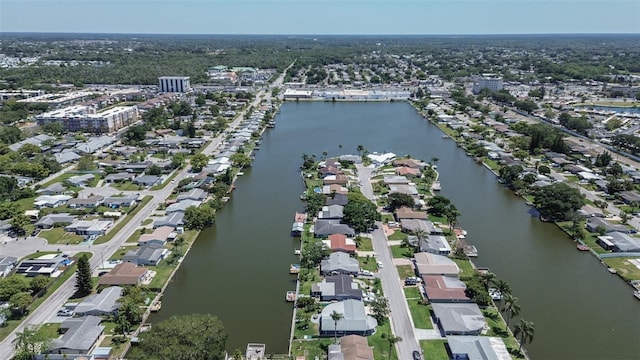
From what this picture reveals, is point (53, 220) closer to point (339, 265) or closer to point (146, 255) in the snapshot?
point (146, 255)

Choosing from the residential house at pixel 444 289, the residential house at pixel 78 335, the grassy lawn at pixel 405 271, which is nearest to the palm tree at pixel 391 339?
the residential house at pixel 444 289

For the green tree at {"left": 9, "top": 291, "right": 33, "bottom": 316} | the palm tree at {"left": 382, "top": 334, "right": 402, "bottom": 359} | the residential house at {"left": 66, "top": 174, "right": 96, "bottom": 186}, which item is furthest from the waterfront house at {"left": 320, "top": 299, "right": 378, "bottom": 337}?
the residential house at {"left": 66, "top": 174, "right": 96, "bottom": 186}

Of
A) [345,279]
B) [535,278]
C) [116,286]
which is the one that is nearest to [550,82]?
[535,278]

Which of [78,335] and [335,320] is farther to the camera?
[335,320]

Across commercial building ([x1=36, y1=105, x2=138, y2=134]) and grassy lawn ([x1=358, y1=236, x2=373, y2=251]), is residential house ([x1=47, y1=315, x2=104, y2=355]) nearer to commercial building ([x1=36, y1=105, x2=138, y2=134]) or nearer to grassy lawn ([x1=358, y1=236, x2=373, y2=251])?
grassy lawn ([x1=358, y1=236, x2=373, y2=251])

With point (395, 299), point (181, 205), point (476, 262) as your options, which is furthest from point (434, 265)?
point (181, 205)
